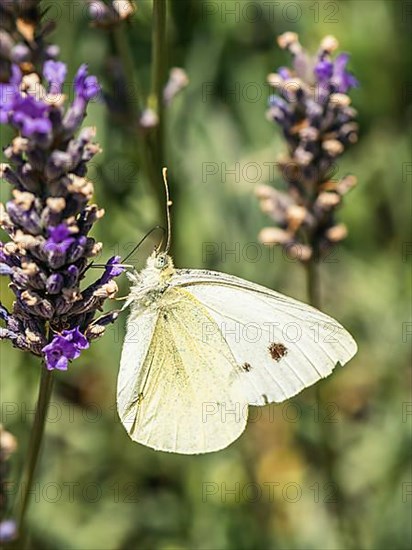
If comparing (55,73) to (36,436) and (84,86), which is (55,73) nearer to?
(84,86)

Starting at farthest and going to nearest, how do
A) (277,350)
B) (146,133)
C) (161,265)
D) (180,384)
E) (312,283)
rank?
1. (146,133)
2. (312,283)
3. (180,384)
4. (161,265)
5. (277,350)

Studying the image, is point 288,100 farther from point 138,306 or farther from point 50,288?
point 50,288

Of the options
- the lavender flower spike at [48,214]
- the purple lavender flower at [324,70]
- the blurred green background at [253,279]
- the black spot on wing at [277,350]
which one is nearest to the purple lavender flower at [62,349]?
the lavender flower spike at [48,214]

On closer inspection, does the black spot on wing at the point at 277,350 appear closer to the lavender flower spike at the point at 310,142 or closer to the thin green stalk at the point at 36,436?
the lavender flower spike at the point at 310,142

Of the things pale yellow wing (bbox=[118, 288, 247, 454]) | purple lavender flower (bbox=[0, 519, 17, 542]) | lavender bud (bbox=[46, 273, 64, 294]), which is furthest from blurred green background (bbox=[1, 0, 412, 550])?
lavender bud (bbox=[46, 273, 64, 294])

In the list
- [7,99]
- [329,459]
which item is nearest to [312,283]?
[329,459]

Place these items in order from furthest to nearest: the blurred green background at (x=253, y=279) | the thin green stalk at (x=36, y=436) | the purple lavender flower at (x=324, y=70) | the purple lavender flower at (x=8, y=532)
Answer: the blurred green background at (x=253, y=279), the purple lavender flower at (x=324, y=70), the purple lavender flower at (x=8, y=532), the thin green stalk at (x=36, y=436)

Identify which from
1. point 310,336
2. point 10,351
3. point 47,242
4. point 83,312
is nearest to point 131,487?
point 10,351
